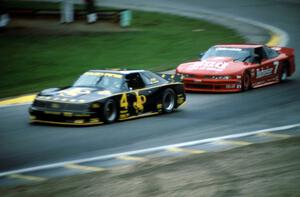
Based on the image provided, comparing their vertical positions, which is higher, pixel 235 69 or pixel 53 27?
pixel 235 69

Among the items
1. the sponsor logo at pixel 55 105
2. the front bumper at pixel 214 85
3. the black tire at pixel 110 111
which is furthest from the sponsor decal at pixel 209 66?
the sponsor logo at pixel 55 105

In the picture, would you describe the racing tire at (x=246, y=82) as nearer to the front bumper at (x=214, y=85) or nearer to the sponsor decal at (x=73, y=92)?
the front bumper at (x=214, y=85)

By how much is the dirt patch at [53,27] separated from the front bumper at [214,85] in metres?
14.3

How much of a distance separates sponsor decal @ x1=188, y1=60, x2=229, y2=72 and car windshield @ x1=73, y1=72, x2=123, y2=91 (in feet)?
14.8

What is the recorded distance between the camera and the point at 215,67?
19109 mm

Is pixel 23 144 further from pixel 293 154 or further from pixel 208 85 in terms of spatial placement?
pixel 208 85

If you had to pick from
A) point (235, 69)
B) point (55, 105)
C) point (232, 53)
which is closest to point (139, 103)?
point (55, 105)

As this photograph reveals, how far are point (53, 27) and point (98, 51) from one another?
7084mm

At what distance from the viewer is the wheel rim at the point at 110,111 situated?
14.2 metres

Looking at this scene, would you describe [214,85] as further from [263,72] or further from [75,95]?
[75,95]

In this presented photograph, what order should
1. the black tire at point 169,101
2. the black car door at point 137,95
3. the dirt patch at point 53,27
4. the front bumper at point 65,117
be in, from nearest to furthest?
the front bumper at point 65,117 < the black car door at point 137,95 < the black tire at point 169,101 < the dirt patch at point 53,27

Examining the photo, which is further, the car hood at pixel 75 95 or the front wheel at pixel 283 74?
the front wheel at pixel 283 74

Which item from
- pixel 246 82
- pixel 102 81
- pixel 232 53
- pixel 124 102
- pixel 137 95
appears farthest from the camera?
pixel 232 53

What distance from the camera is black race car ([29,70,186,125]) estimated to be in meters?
13.9
